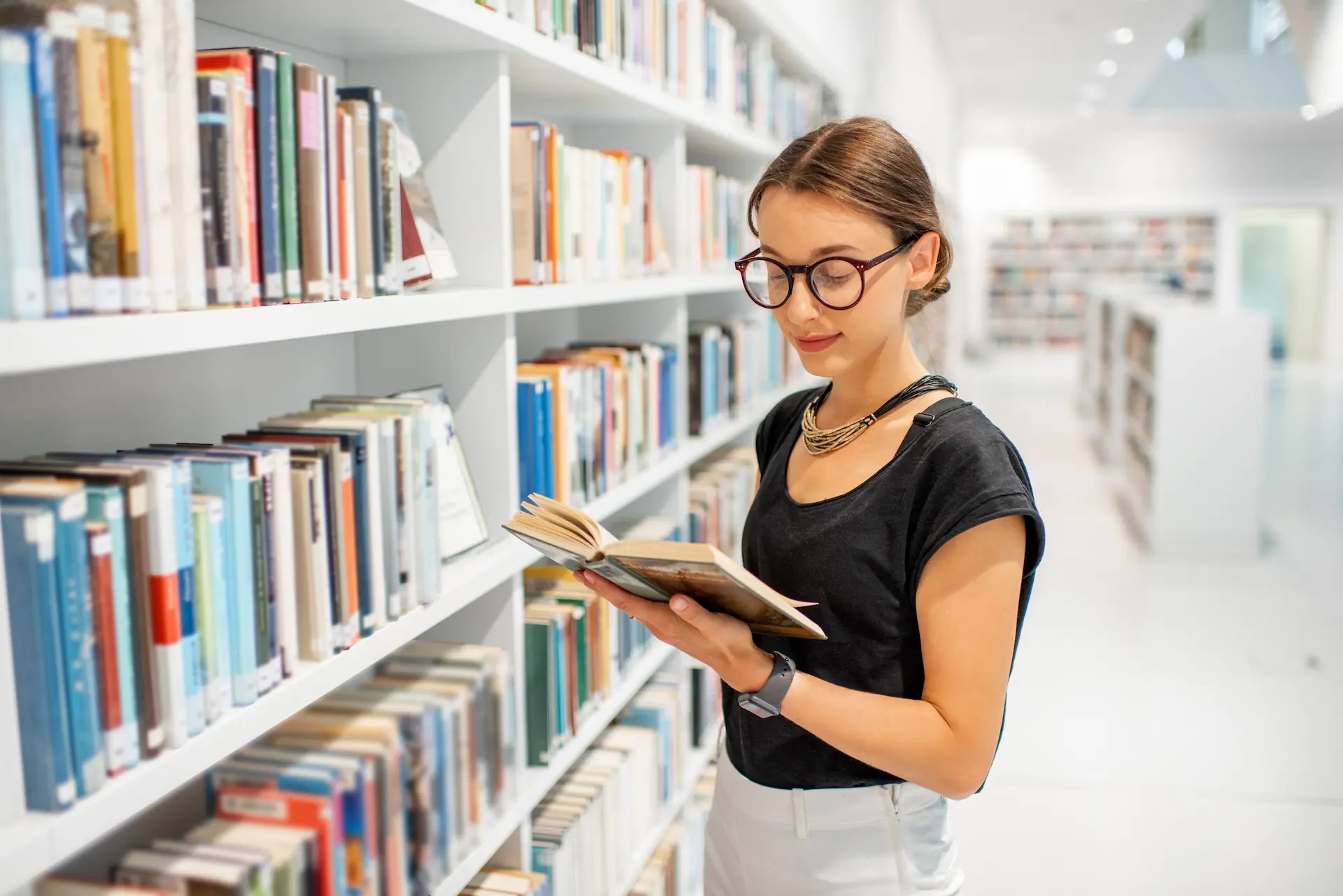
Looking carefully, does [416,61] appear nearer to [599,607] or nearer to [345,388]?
[345,388]

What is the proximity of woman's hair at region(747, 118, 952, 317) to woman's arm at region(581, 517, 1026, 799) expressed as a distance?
0.38 m

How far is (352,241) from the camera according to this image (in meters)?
1.39

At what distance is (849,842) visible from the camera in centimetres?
136

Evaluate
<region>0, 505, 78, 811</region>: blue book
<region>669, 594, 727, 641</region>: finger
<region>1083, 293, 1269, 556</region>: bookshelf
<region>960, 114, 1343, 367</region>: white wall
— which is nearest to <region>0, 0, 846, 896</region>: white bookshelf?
<region>0, 505, 78, 811</region>: blue book

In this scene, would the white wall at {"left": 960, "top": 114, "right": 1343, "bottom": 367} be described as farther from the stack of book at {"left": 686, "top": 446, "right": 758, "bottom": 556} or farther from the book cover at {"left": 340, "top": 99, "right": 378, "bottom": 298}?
the book cover at {"left": 340, "top": 99, "right": 378, "bottom": 298}

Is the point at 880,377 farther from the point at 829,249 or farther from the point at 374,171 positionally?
the point at 374,171

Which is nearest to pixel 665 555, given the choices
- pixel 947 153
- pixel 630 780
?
pixel 630 780

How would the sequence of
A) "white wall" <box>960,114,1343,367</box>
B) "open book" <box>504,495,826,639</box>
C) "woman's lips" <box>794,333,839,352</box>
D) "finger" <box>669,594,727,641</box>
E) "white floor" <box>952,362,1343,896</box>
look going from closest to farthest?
"open book" <box>504,495,826,639</box>
"finger" <box>669,594,727,641</box>
"woman's lips" <box>794,333,839,352</box>
"white floor" <box>952,362,1343,896</box>
"white wall" <box>960,114,1343,367</box>

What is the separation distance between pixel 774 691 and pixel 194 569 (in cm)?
61

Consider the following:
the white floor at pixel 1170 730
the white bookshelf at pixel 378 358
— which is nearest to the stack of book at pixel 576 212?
the white bookshelf at pixel 378 358

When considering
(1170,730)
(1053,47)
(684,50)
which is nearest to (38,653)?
(684,50)

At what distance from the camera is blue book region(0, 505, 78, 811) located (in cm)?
91

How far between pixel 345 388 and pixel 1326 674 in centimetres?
405

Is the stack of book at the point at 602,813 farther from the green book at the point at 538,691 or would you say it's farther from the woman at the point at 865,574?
the woman at the point at 865,574
